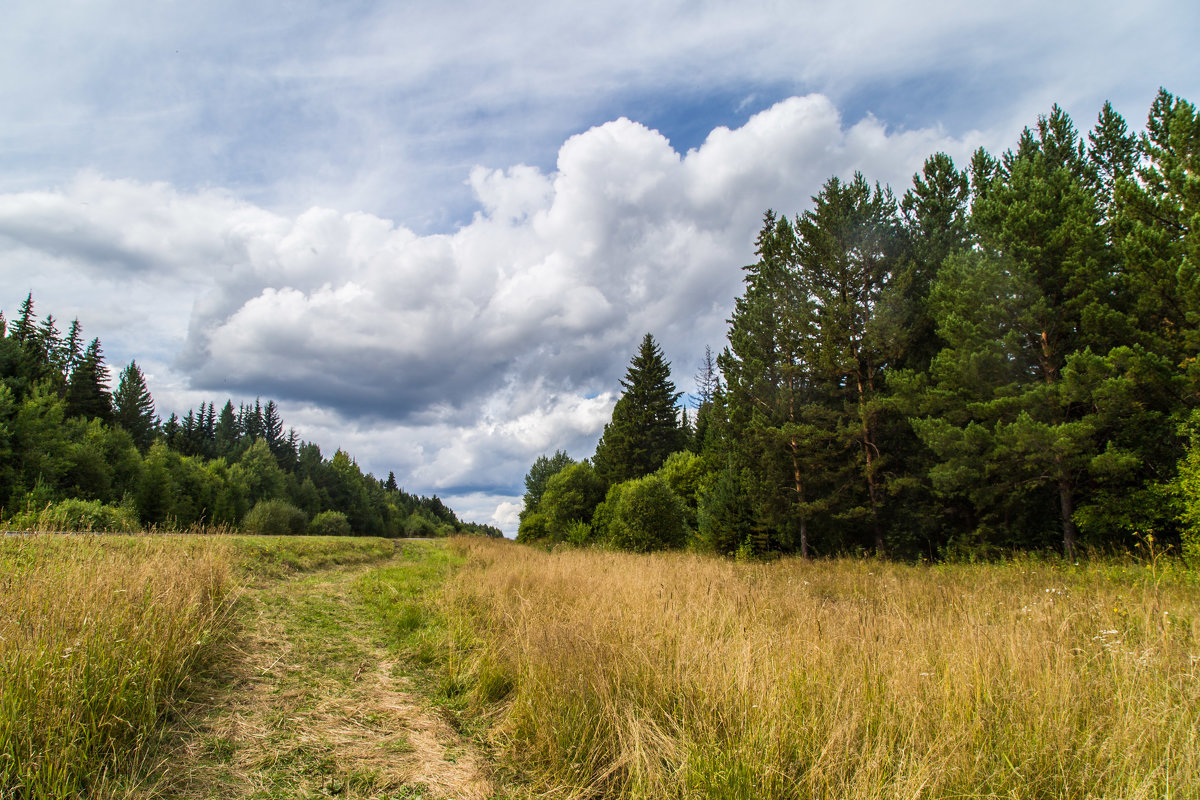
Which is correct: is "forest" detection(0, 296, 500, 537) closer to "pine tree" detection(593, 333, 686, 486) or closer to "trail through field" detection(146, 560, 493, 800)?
"trail through field" detection(146, 560, 493, 800)

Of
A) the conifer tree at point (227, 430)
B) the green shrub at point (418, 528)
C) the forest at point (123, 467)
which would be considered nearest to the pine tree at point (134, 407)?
the forest at point (123, 467)

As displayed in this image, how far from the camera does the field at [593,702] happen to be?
2.69 m

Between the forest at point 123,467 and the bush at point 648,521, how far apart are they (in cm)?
1561

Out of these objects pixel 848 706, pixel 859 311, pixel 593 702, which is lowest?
pixel 593 702

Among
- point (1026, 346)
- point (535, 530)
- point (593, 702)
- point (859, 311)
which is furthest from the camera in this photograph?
point (535, 530)

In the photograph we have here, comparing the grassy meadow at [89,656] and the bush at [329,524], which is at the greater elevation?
the grassy meadow at [89,656]

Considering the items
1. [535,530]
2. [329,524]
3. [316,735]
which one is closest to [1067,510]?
[316,735]

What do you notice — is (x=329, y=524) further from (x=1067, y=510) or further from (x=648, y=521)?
(x=1067, y=510)

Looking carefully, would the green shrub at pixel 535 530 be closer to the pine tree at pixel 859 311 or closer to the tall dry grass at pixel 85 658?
the pine tree at pixel 859 311

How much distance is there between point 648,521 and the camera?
23.5 metres

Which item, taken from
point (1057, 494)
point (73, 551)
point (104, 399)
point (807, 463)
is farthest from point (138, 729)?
point (104, 399)

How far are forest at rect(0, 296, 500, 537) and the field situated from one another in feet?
9.42

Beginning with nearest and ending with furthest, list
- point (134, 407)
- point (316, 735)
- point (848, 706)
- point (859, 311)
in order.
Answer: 1. point (848, 706)
2. point (316, 735)
3. point (859, 311)
4. point (134, 407)

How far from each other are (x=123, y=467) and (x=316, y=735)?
46289mm
